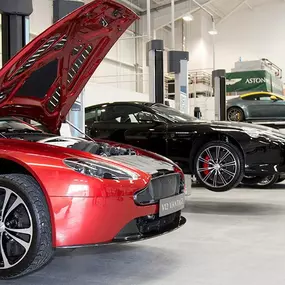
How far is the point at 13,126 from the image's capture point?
3.67m

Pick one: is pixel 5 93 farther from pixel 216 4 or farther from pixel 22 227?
pixel 216 4

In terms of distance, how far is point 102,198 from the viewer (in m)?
2.46

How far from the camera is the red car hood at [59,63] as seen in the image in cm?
290

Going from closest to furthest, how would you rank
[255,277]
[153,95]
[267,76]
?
[255,277] → [153,95] → [267,76]

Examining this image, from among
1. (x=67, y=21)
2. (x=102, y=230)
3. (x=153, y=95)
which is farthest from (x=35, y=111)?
(x=153, y=95)

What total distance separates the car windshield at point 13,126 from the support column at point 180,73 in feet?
17.0

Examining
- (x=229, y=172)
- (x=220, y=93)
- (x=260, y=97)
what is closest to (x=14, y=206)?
(x=229, y=172)

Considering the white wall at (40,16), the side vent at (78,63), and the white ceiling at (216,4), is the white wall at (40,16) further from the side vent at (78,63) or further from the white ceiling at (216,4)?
the side vent at (78,63)

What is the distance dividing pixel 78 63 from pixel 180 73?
17.3 feet

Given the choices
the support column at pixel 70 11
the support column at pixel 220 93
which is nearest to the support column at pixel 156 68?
the support column at pixel 220 93

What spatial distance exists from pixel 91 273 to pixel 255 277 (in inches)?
39.8

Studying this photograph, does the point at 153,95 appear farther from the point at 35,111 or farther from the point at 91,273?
the point at 91,273

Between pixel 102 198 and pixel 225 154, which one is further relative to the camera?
pixel 225 154

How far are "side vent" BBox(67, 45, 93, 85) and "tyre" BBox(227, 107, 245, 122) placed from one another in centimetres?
838
